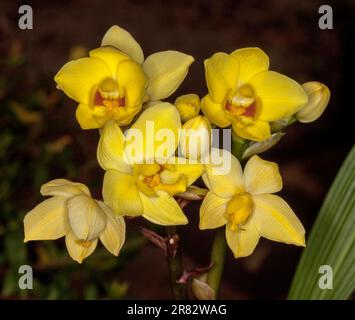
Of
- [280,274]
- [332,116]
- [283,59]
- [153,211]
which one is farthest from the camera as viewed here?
[283,59]

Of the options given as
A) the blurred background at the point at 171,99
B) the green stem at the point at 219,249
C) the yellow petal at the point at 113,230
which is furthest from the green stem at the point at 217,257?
A: the blurred background at the point at 171,99

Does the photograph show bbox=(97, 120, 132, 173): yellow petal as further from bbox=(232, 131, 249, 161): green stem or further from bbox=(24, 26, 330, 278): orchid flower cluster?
bbox=(232, 131, 249, 161): green stem

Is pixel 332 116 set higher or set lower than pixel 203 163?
lower

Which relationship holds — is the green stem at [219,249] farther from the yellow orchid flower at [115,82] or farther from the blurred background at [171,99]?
the blurred background at [171,99]

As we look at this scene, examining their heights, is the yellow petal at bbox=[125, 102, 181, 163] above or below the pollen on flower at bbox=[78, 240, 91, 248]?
above

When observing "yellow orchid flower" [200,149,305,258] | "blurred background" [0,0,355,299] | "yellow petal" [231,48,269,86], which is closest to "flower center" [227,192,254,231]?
"yellow orchid flower" [200,149,305,258]

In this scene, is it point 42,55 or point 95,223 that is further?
point 42,55
